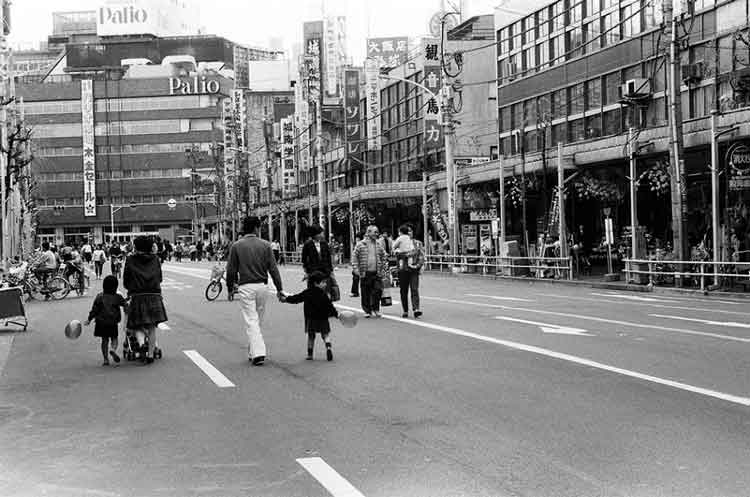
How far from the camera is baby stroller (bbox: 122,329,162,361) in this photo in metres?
13.1

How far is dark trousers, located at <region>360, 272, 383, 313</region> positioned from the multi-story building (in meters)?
12.6

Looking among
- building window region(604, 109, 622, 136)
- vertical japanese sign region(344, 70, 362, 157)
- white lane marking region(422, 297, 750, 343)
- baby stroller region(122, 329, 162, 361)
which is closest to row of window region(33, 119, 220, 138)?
vertical japanese sign region(344, 70, 362, 157)

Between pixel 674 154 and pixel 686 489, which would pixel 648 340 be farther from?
pixel 674 154

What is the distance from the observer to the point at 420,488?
20.2 feet

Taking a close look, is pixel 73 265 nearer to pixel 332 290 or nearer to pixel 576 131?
pixel 332 290

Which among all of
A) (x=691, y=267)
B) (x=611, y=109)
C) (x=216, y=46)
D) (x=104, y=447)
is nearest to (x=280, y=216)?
(x=611, y=109)

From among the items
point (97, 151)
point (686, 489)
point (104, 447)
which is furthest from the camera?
point (97, 151)

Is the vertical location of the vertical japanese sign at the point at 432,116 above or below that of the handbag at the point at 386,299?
above

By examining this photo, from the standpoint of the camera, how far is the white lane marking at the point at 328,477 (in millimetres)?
6113

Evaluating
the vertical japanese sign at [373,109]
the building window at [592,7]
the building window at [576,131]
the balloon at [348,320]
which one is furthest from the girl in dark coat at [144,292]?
the vertical japanese sign at [373,109]

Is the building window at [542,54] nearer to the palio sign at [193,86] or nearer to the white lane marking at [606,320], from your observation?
the white lane marking at [606,320]

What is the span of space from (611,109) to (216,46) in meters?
110

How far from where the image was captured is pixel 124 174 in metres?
130

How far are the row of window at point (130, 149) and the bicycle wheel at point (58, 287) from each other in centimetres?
9954
